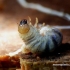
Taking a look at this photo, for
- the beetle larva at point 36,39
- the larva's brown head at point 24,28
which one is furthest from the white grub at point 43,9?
the larva's brown head at point 24,28

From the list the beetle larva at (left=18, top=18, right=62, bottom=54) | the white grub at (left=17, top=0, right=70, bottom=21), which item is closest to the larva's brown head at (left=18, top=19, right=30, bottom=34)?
the beetle larva at (left=18, top=18, right=62, bottom=54)

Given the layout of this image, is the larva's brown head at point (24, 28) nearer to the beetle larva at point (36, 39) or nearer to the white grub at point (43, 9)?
the beetle larva at point (36, 39)

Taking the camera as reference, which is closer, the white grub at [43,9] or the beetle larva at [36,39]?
the beetle larva at [36,39]

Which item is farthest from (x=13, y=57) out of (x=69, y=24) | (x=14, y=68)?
(x=69, y=24)

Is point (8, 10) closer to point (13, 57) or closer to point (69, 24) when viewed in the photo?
point (69, 24)

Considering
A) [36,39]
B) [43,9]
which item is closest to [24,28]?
[36,39]

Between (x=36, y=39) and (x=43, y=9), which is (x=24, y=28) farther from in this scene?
(x=43, y=9)

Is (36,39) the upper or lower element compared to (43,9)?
lower

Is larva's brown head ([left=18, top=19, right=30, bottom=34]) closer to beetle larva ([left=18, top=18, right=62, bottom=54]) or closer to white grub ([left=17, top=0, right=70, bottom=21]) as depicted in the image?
beetle larva ([left=18, top=18, right=62, bottom=54])
